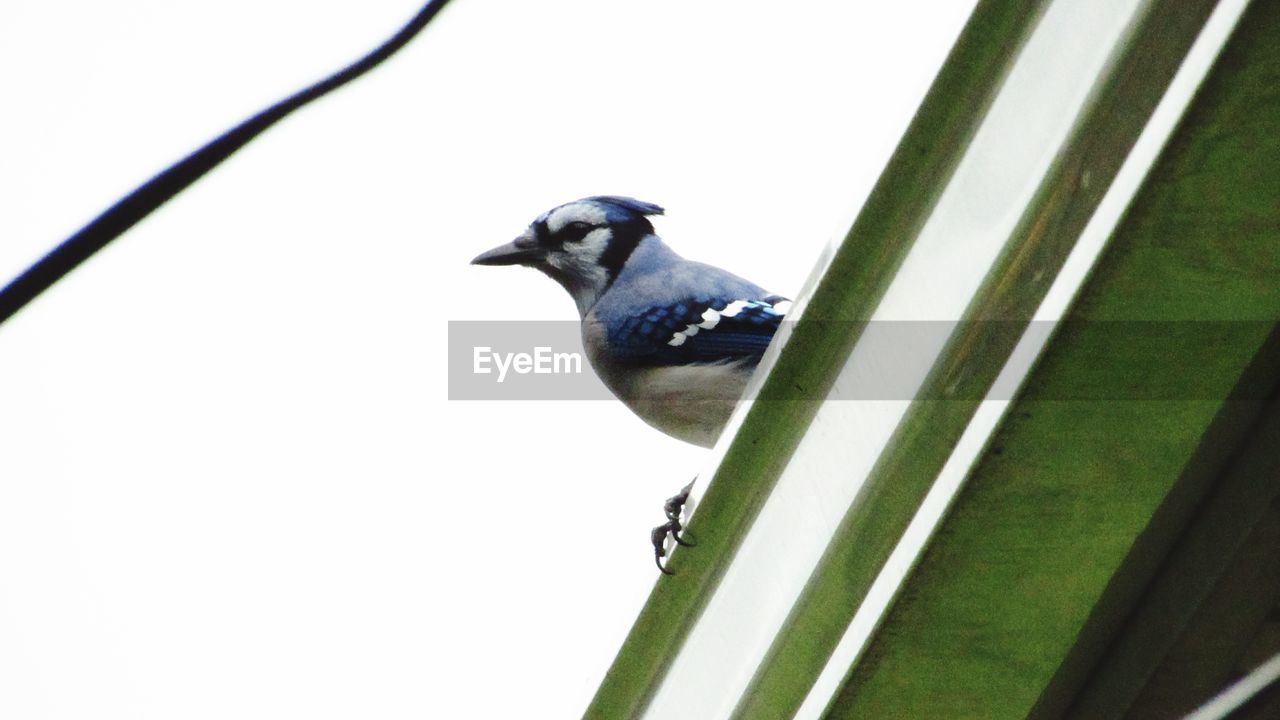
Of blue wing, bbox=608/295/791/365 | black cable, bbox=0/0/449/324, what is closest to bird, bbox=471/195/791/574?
blue wing, bbox=608/295/791/365

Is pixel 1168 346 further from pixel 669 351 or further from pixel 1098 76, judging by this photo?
pixel 669 351

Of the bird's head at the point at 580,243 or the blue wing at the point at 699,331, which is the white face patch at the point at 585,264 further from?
the blue wing at the point at 699,331

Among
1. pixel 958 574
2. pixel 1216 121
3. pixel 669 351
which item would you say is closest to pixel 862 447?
pixel 958 574

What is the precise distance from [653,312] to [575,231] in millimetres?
528

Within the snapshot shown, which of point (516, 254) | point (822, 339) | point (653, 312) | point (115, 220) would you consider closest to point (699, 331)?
point (653, 312)

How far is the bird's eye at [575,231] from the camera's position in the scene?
3.12 meters

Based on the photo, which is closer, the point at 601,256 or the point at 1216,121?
the point at 1216,121

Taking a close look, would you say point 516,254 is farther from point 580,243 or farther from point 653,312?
point 653,312

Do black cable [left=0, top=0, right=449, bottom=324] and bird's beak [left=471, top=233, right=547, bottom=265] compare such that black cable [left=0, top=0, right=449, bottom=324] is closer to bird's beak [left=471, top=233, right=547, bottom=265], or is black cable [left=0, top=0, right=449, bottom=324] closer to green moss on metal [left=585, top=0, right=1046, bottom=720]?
green moss on metal [left=585, top=0, right=1046, bottom=720]

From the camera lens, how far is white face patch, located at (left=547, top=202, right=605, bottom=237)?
10.3 ft

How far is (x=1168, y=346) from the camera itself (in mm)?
955

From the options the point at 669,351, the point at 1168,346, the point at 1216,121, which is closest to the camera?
the point at 1216,121

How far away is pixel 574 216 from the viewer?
313cm

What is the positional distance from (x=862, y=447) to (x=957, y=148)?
240 mm
